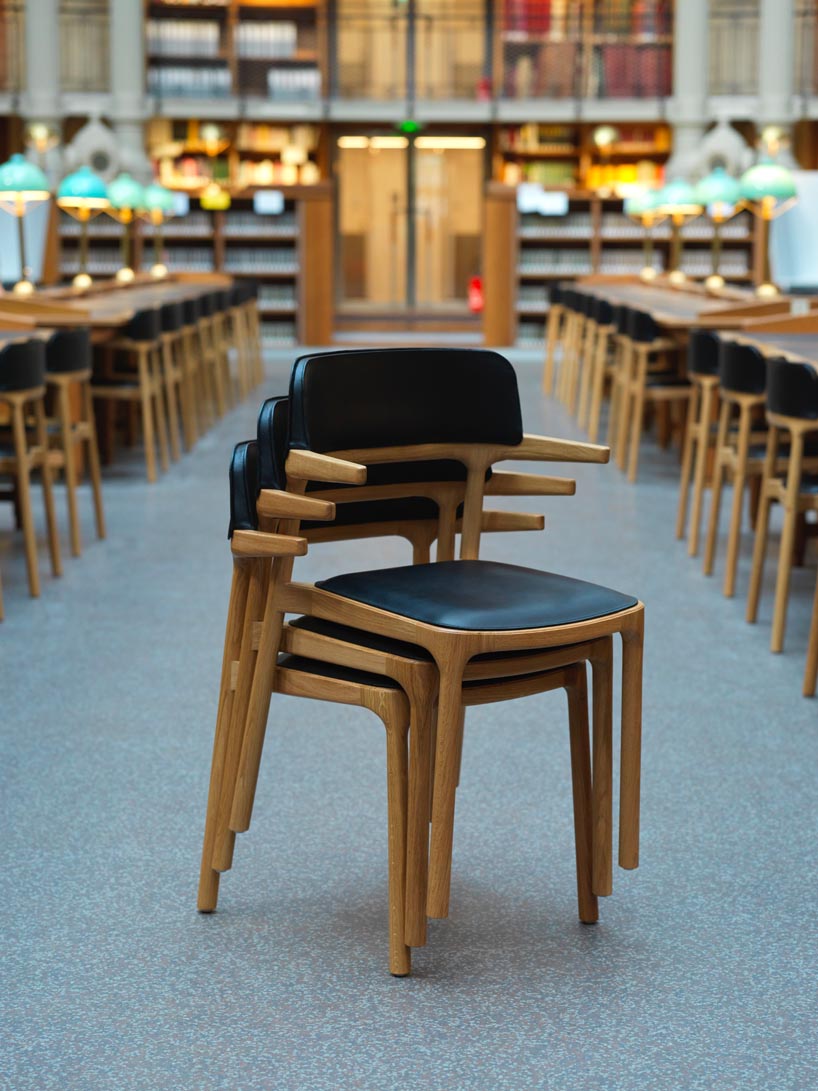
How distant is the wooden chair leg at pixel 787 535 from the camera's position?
12.4ft

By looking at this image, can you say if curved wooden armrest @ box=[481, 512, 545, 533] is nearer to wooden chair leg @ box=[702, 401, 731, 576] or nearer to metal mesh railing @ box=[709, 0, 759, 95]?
wooden chair leg @ box=[702, 401, 731, 576]

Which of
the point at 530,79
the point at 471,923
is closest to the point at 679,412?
the point at 471,923

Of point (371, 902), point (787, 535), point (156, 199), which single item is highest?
point (156, 199)

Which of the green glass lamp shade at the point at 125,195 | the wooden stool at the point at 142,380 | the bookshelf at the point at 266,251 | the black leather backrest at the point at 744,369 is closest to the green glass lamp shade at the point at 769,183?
the wooden stool at the point at 142,380

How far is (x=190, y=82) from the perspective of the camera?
14.8m

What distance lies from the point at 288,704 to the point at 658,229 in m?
11.6

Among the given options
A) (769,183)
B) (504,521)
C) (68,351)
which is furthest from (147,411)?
(504,521)

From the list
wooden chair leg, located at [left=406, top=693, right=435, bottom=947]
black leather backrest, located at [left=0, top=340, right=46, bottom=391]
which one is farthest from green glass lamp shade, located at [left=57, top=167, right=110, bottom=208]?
wooden chair leg, located at [left=406, top=693, right=435, bottom=947]

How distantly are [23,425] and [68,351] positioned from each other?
56 cm

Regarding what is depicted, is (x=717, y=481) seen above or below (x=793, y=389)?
below

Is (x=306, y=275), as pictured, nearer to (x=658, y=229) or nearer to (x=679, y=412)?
(x=658, y=229)

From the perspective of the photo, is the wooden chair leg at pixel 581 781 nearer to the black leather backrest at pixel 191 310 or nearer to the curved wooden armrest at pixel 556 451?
the curved wooden armrest at pixel 556 451

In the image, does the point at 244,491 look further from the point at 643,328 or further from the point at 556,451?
the point at 643,328

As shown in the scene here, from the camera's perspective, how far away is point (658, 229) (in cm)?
1440
